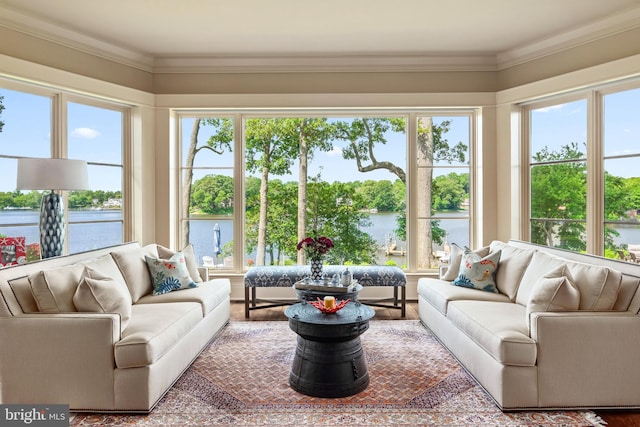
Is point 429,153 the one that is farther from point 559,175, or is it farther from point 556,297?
point 556,297

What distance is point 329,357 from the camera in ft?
8.93

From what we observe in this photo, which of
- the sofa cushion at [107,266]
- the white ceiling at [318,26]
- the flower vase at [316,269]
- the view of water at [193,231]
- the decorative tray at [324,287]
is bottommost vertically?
the decorative tray at [324,287]

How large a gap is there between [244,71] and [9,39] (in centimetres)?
234

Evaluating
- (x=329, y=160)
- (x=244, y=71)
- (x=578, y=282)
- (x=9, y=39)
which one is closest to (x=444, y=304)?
(x=578, y=282)

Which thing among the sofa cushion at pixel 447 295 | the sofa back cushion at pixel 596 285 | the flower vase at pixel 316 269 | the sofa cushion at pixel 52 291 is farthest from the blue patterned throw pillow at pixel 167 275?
the sofa back cushion at pixel 596 285

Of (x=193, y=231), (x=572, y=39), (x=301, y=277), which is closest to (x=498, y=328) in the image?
(x=301, y=277)

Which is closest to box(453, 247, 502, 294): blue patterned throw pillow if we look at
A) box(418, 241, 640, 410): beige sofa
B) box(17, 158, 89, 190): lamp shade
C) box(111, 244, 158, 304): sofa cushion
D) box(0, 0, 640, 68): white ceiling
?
box(418, 241, 640, 410): beige sofa

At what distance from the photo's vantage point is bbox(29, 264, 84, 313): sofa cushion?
255 cm

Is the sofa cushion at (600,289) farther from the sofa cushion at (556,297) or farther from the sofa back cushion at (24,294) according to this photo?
the sofa back cushion at (24,294)

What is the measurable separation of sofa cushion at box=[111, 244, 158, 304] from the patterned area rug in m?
0.77

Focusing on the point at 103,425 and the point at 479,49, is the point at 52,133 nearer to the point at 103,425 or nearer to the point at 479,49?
the point at 103,425

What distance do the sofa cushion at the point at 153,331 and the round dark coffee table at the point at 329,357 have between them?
0.82 m

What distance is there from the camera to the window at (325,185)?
5309 millimetres

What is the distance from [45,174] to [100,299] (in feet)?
4.33
